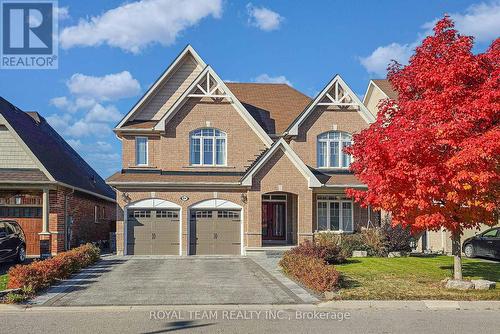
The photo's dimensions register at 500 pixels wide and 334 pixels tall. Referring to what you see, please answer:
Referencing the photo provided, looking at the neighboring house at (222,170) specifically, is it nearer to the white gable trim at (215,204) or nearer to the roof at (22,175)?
the white gable trim at (215,204)

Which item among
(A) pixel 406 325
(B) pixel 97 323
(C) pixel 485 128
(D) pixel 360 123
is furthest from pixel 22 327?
(D) pixel 360 123

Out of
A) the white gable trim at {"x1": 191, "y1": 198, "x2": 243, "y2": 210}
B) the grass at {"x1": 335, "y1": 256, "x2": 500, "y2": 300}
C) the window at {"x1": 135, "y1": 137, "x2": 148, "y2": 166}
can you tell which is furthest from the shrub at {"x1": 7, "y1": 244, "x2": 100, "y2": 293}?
the window at {"x1": 135, "y1": 137, "x2": 148, "y2": 166}

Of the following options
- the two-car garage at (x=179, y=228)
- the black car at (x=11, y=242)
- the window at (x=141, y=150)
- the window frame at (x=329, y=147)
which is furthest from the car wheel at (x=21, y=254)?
the window frame at (x=329, y=147)

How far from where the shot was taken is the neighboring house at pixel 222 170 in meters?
26.4

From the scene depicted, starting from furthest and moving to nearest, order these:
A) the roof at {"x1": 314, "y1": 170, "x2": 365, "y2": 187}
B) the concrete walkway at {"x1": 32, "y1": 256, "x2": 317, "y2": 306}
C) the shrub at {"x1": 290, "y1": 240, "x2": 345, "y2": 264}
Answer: the roof at {"x1": 314, "y1": 170, "x2": 365, "y2": 187}
the shrub at {"x1": 290, "y1": 240, "x2": 345, "y2": 264}
the concrete walkway at {"x1": 32, "y1": 256, "x2": 317, "y2": 306}

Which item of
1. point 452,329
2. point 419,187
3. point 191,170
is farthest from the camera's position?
point 191,170

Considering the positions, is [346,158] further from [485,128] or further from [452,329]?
[452,329]

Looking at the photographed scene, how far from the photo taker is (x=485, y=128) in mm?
14547

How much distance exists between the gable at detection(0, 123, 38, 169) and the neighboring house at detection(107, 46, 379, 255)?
12.8ft

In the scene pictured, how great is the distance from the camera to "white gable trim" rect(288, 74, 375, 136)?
2798cm

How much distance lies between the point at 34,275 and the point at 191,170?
13.6m

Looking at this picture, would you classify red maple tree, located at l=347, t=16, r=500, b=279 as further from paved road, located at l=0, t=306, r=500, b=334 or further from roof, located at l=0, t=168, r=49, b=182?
roof, located at l=0, t=168, r=49, b=182

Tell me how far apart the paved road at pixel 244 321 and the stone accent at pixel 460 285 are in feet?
8.04

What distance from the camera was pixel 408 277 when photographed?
675 inches
